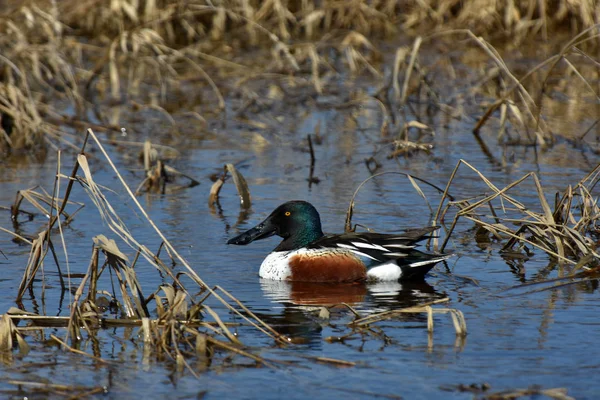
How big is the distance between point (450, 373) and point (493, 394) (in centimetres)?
32

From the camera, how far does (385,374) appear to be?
4801mm

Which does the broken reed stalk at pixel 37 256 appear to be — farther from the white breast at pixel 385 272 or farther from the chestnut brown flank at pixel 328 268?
the white breast at pixel 385 272

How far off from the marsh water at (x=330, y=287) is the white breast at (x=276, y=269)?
0.32 feet

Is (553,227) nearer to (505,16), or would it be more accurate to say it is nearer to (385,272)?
(385,272)

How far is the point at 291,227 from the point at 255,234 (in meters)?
0.25

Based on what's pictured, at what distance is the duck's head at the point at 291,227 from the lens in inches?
285

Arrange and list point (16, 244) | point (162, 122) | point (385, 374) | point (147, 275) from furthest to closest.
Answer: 1. point (162, 122)
2. point (16, 244)
3. point (147, 275)
4. point (385, 374)

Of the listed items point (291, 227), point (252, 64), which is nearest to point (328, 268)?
→ point (291, 227)

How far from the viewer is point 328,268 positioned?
6.76 m

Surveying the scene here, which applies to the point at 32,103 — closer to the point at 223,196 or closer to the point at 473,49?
the point at 223,196

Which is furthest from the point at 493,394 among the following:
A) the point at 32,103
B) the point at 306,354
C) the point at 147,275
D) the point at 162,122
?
the point at 162,122

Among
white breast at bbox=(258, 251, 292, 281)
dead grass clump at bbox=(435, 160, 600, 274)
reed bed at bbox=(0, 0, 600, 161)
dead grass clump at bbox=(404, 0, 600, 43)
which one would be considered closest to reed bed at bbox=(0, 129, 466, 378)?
white breast at bbox=(258, 251, 292, 281)

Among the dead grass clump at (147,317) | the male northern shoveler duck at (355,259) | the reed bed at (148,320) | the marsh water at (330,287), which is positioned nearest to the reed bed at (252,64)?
the marsh water at (330,287)

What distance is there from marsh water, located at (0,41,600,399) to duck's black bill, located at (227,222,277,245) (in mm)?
121
